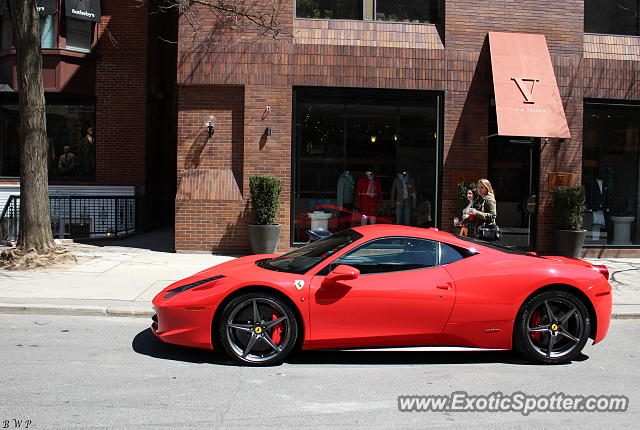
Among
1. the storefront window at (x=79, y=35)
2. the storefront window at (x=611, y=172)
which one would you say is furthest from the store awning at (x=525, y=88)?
the storefront window at (x=79, y=35)

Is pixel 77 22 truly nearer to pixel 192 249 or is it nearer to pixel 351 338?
pixel 192 249

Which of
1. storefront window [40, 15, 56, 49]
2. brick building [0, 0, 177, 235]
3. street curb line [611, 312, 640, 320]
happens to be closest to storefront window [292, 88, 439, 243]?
street curb line [611, 312, 640, 320]

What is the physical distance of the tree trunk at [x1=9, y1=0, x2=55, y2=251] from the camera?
9891 millimetres

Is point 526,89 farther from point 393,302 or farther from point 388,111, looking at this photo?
point 393,302

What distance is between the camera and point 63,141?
16078 millimetres

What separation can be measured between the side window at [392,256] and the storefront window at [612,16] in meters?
10.2

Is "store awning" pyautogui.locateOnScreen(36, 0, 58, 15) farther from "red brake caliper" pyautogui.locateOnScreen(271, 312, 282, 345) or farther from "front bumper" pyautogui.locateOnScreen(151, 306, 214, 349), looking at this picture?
"red brake caliper" pyautogui.locateOnScreen(271, 312, 282, 345)

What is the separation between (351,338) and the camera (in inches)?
211

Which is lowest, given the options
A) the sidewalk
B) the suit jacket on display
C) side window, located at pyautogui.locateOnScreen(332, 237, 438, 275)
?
the sidewalk

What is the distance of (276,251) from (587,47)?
8.41 m

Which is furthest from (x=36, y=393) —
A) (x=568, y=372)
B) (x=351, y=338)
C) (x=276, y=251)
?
(x=276, y=251)

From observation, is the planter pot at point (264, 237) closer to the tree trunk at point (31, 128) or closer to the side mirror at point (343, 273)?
the tree trunk at point (31, 128)

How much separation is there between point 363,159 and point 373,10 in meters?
3.31

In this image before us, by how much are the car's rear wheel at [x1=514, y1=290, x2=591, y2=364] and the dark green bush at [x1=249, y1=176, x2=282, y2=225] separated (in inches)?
274
